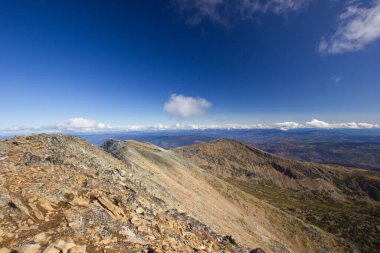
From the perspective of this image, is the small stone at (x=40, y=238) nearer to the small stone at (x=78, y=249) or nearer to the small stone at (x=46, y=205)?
the small stone at (x=78, y=249)

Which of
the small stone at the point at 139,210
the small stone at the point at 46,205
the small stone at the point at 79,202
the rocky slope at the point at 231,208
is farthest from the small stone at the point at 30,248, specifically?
the rocky slope at the point at 231,208

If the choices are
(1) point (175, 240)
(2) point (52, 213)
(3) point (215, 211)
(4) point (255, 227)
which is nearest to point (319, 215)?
(4) point (255, 227)

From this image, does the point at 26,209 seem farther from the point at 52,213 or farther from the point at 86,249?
the point at 86,249

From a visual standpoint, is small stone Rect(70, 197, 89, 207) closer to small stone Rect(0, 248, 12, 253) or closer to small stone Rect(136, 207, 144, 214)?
small stone Rect(136, 207, 144, 214)

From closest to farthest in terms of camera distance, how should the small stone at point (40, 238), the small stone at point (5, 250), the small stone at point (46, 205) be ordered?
1. the small stone at point (5, 250)
2. the small stone at point (40, 238)
3. the small stone at point (46, 205)

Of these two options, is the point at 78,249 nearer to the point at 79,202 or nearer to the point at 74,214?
the point at 74,214

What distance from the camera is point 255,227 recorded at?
48.2 meters

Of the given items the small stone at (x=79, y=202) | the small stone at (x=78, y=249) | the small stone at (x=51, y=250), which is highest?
the small stone at (x=79, y=202)

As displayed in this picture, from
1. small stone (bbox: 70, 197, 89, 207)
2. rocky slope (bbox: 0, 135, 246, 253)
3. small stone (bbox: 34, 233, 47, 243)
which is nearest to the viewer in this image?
small stone (bbox: 34, 233, 47, 243)

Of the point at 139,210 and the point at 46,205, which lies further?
the point at 139,210

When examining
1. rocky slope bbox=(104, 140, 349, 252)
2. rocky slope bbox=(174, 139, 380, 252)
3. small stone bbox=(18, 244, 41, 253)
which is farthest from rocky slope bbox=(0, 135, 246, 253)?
rocky slope bbox=(174, 139, 380, 252)

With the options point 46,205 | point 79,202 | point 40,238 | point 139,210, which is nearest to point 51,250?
point 40,238

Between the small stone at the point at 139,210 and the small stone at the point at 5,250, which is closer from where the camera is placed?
the small stone at the point at 5,250

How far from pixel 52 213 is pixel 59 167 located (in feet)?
24.5
